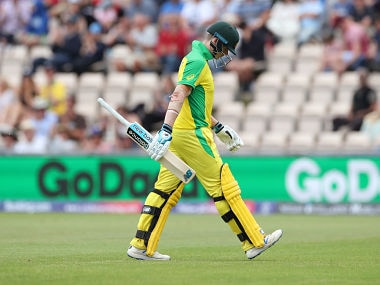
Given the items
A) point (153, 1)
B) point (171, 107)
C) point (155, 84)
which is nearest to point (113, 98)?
point (155, 84)

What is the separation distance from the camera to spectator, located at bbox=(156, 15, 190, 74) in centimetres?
2150

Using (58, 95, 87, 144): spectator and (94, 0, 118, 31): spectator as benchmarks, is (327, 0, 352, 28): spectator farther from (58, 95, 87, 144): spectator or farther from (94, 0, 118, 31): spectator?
(58, 95, 87, 144): spectator

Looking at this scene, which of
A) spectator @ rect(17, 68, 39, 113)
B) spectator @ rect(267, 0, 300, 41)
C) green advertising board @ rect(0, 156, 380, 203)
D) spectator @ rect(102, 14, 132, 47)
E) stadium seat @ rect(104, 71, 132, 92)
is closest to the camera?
green advertising board @ rect(0, 156, 380, 203)

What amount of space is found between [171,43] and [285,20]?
7.96 ft

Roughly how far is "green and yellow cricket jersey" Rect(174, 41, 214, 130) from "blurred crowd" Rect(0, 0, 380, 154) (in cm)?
948

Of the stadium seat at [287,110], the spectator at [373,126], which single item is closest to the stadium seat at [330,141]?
the spectator at [373,126]

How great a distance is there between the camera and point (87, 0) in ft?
78.2

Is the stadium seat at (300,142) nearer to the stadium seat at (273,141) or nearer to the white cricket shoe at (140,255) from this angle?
the stadium seat at (273,141)

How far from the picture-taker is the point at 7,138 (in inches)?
780

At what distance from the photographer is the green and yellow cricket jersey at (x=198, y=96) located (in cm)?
942

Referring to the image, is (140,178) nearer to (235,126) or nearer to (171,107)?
(235,126)

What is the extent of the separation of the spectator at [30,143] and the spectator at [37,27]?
→ 457 centimetres

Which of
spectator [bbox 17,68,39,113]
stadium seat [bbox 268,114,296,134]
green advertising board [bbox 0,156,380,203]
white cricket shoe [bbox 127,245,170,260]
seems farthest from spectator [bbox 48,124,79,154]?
white cricket shoe [bbox 127,245,170,260]

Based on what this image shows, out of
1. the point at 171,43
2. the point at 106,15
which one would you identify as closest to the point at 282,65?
the point at 171,43
